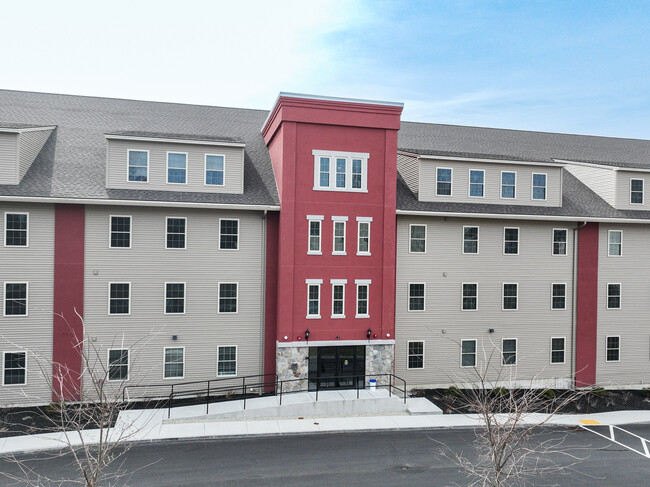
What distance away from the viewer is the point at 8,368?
69.4ft

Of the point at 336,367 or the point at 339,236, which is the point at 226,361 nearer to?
the point at 336,367

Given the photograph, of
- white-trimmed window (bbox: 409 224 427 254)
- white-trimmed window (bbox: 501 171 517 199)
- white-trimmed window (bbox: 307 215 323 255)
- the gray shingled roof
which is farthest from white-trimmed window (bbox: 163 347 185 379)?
Result: white-trimmed window (bbox: 501 171 517 199)

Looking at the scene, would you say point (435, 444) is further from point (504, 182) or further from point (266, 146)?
point (266, 146)

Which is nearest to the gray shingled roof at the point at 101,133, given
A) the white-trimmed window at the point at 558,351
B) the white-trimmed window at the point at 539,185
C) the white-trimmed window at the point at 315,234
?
the white-trimmed window at the point at 315,234

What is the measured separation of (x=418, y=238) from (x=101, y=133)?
1692cm

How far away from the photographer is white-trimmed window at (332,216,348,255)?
23.7m

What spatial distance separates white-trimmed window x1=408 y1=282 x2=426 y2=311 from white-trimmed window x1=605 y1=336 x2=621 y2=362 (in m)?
10.2

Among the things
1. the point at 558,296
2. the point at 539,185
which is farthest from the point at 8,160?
the point at 558,296

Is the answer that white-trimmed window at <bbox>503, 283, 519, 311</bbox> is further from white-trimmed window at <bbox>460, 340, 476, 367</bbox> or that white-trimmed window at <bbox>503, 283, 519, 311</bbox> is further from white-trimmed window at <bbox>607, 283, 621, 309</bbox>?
white-trimmed window at <bbox>607, 283, 621, 309</bbox>

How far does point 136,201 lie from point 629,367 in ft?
A: 83.6

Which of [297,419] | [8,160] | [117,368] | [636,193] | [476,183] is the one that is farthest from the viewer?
[636,193]

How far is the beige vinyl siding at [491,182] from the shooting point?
2561cm

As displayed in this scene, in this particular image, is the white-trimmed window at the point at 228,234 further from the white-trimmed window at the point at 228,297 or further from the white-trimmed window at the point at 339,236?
the white-trimmed window at the point at 339,236

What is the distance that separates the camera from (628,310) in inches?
1071
